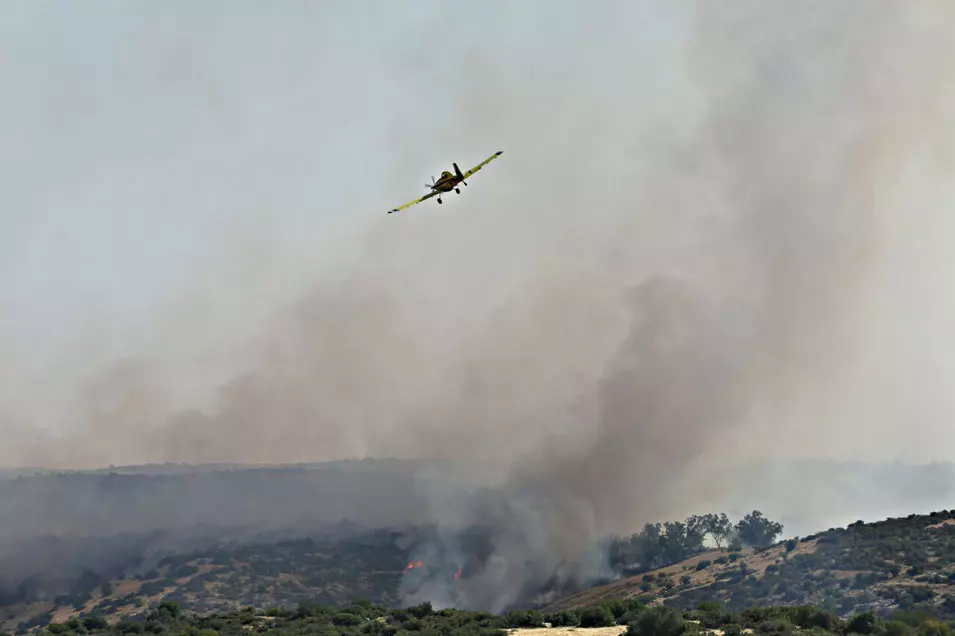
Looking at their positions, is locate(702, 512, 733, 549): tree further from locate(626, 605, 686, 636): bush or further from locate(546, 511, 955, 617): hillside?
locate(626, 605, 686, 636): bush

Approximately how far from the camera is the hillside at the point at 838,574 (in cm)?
8431

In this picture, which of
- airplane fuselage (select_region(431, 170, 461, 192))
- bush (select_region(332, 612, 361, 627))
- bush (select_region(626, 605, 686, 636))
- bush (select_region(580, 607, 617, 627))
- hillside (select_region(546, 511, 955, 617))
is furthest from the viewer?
airplane fuselage (select_region(431, 170, 461, 192))

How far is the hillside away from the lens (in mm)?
84312

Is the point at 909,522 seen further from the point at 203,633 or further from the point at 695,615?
the point at 203,633

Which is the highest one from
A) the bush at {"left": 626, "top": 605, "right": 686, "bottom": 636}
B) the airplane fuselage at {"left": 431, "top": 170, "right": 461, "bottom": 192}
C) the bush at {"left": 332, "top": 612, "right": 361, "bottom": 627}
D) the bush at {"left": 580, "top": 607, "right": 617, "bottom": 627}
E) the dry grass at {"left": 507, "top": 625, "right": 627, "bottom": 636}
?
the airplane fuselage at {"left": 431, "top": 170, "right": 461, "bottom": 192}

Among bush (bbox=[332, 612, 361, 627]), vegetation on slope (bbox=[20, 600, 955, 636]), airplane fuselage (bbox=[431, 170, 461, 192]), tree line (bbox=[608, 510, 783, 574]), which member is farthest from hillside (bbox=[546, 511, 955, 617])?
airplane fuselage (bbox=[431, 170, 461, 192])

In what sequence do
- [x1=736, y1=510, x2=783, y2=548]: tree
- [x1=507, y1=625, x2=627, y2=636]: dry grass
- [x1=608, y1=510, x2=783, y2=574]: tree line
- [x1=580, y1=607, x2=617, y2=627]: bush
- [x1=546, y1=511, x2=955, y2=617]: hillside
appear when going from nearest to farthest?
[x1=507, y1=625, x2=627, y2=636]: dry grass, [x1=580, y1=607, x2=617, y2=627]: bush, [x1=546, y1=511, x2=955, y2=617]: hillside, [x1=608, y1=510, x2=783, y2=574]: tree line, [x1=736, y1=510, x2=783, y2=548]: tree

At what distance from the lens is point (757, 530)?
17988 cm

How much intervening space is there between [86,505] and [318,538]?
39.0m

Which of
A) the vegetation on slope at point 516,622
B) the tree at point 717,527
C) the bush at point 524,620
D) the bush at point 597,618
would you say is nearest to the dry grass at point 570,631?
the vegetation on slope at point 516,622

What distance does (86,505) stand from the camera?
148 m

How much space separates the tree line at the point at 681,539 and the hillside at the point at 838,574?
27.9 metres

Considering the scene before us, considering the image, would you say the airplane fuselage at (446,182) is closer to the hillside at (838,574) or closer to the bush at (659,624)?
the bush at (659,624)

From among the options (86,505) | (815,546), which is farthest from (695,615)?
(86,505)
